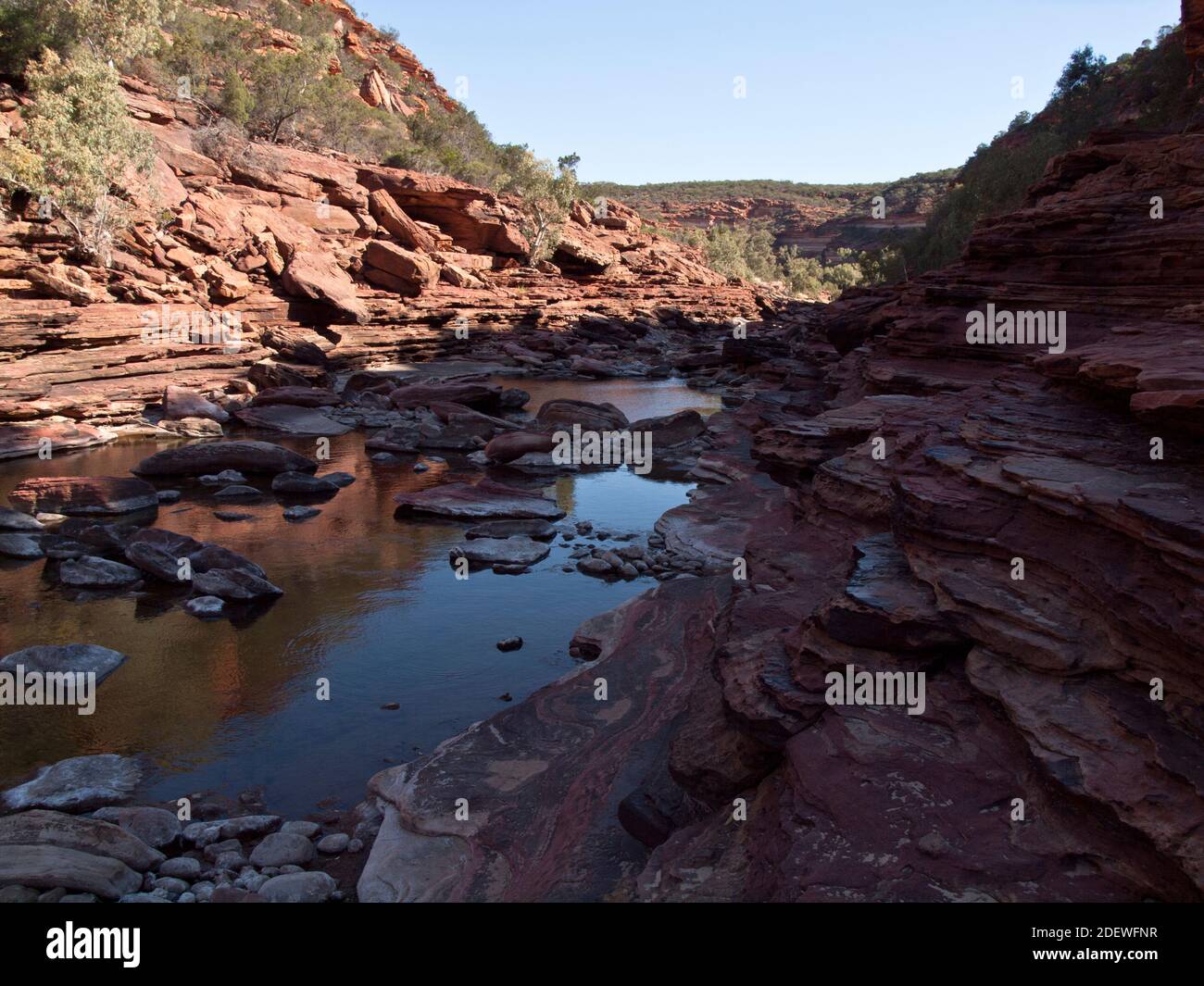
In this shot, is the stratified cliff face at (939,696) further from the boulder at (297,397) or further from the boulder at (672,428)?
the boulder at (297,397)

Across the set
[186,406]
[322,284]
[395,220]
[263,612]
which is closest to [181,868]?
[263,612]

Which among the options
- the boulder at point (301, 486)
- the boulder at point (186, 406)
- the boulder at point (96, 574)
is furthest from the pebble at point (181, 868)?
the boulder at point (186, 406)

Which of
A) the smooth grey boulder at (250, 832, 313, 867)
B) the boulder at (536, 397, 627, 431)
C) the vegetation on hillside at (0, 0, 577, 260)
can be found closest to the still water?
the smooth grey boulder at (250, 832, 313, 867)

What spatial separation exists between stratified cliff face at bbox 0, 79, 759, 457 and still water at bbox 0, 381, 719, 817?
25.2 feet

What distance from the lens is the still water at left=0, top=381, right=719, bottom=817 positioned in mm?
7297

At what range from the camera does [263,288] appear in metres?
29.2

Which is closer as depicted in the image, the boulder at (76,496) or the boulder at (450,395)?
the boulder at (76,496)

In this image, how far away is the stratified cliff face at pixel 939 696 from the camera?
3.87 meters

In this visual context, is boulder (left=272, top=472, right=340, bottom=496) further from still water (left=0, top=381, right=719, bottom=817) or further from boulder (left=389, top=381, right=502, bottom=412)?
boulder (left=389, top=381, right=502, bottom=412)

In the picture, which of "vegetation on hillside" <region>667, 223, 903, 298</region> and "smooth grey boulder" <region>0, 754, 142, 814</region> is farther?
"vegetation on hillside" <region>667, 223, 903, 298</region>

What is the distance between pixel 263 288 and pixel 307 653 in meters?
23.3

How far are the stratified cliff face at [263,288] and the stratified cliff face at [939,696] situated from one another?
1665 centimetres

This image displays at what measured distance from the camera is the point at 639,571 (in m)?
12.1
